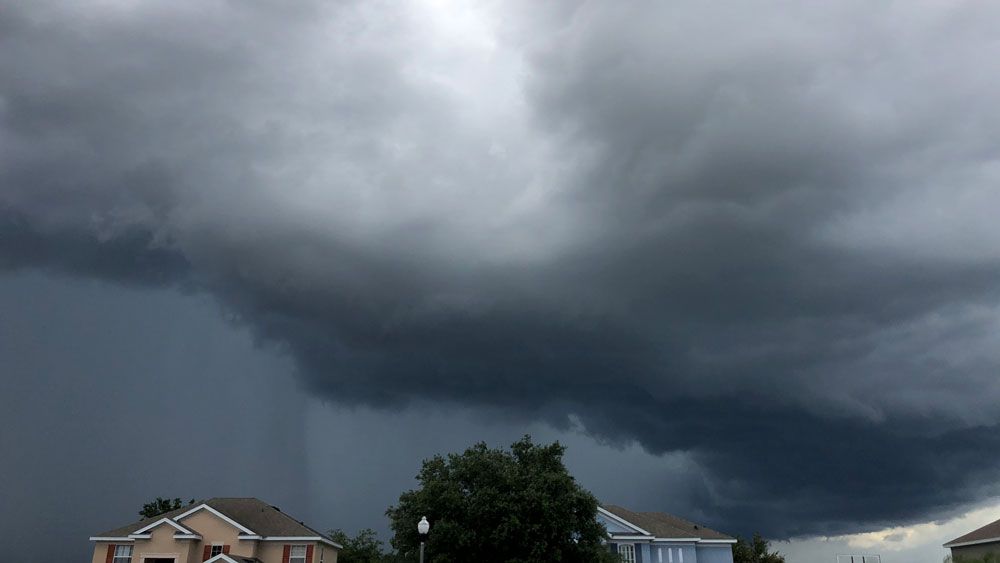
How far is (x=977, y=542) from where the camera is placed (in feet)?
252

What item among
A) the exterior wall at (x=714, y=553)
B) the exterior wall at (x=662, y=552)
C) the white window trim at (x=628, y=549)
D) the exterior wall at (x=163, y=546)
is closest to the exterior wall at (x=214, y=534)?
the exterior wall at (x=163, y=546)

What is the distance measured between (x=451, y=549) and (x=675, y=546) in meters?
33.4

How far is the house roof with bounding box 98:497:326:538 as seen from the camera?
67438 millimetres

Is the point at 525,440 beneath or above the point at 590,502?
above

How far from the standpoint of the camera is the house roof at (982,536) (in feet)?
246

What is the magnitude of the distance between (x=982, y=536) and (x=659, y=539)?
3218 cm

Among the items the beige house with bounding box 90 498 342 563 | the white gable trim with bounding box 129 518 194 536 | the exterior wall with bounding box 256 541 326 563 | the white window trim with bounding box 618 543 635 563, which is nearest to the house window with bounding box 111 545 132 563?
the beige house with bounding box 90 498 342 563

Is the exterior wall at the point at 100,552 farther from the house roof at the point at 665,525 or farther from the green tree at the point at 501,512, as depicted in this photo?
the house roof at the point at 665,525

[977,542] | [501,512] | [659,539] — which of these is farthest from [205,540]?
[977,542]

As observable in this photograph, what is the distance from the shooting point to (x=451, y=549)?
54.3 meters

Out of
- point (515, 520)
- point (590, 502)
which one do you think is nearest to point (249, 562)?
point (515, 520)

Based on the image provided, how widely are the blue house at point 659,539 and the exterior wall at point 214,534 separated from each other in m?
32.3

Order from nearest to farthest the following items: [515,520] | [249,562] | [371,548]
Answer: [515,520] → [249,562] → [371,548]

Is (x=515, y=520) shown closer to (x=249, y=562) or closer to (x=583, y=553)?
(x=583, y=553)
